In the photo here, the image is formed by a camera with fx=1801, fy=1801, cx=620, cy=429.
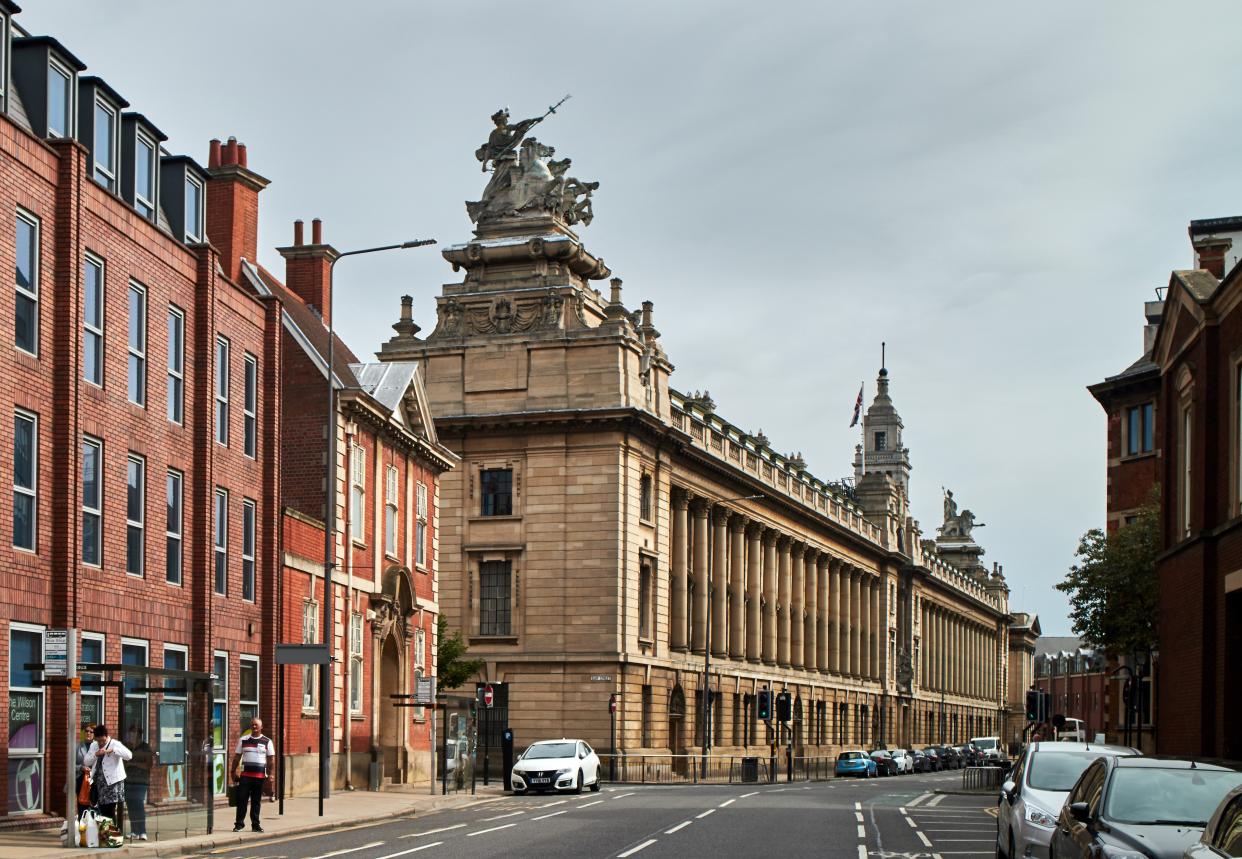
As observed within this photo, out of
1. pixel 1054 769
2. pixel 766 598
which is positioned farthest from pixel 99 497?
pixel 766 598

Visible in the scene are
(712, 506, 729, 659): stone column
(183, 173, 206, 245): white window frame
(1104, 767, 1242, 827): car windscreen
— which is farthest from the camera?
(712, 506, 729, 659): stone column

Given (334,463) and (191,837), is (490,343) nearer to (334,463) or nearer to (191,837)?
(334,463)

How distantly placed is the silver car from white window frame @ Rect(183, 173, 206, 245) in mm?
19479

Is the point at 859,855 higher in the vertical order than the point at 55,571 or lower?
lower

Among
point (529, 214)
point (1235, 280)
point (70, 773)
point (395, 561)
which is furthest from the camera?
point (529, 214)

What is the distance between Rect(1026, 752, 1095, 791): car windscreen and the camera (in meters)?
20.6

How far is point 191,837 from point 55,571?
4.55m

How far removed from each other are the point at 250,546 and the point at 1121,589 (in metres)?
22.3

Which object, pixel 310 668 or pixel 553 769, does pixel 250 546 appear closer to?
pixel 310 668

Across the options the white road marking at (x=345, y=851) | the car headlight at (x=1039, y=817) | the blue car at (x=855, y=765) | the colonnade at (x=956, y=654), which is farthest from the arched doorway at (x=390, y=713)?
the colonnade at (x=956, y=654)

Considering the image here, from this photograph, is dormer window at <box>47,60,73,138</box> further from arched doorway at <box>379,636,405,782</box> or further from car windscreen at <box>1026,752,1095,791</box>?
Result: arched doorway at <box>379,636,405,782</box>

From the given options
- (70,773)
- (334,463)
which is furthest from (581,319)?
(70,773)

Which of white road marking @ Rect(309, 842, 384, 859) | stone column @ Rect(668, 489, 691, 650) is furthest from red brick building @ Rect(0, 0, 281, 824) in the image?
stone column @ Rect(668, 489, 691, 650)

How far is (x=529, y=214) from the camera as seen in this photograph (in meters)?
74.2
